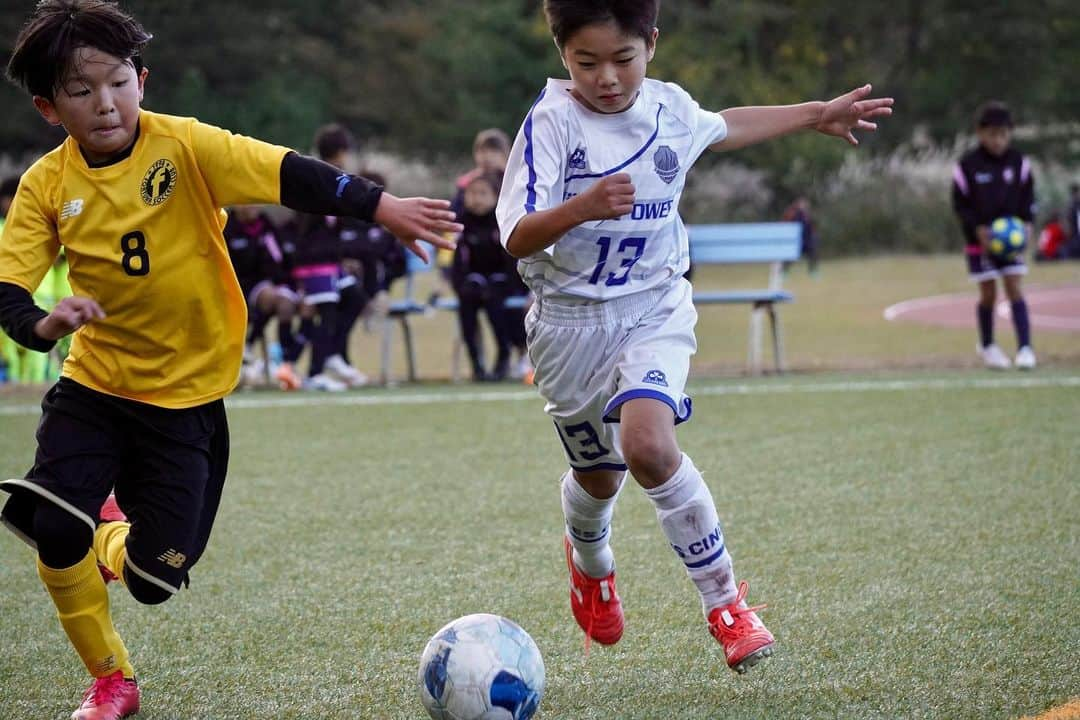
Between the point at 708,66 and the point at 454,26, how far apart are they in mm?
9300

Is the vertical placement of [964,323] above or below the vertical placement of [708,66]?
below

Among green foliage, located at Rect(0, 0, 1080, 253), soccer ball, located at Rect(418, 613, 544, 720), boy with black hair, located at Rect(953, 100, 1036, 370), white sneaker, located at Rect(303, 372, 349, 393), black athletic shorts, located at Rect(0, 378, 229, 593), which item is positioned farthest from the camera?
green foliage, located at Rect(0, 0, 1080, 253)

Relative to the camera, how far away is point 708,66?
37.1m

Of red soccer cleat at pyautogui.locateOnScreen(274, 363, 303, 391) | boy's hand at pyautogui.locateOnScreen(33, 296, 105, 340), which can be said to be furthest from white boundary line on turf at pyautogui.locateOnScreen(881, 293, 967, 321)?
boy's hand at pyautogui.locateOnScreen(33, 296, 105, 340)

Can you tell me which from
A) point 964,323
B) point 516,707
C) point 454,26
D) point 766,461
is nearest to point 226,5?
point 454,26

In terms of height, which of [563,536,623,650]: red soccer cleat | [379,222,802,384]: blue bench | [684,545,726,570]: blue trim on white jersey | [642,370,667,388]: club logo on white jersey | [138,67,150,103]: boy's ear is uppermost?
[138,67,150,103]: boy's ear

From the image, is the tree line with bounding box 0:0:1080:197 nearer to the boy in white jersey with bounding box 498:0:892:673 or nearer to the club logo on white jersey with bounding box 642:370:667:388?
the boy in white jersey with bounding box 498:0:892:673

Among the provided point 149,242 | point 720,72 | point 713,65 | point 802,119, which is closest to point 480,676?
point 149,242

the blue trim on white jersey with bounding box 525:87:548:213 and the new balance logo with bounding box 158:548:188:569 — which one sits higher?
the blue trim on white jersey with bounding box 525:87:548:213

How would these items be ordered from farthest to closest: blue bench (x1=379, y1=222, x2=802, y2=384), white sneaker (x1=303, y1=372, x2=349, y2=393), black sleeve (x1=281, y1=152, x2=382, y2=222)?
blue bench (x1=379, y1=222, x2=802, y2=384), white sneaker (x1=303, y1=372, x2=349, y2=393), black sleeve (x1=281, y1=152, x2=382, y2=222)

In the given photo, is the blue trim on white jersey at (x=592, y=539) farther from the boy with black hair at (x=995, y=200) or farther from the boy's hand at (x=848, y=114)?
the boy with black hair at (x=995, y=200)

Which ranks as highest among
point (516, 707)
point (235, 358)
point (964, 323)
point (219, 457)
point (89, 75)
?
point (89, 75)

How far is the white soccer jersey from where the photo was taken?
373cm

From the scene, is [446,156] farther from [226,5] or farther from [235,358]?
[235,358]
